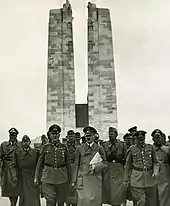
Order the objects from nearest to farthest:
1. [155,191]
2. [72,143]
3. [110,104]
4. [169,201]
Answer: [155,191] < [169,201] < [72,143] < [110,104]

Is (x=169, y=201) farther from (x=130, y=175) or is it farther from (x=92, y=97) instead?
(x=92, y=97)

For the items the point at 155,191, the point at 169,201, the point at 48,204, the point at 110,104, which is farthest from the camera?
the point at 110,104

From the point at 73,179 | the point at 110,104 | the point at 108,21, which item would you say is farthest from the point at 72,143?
the point at 108,21

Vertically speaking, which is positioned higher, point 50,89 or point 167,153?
point 50,89

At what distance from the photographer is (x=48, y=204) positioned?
8336 millimetres

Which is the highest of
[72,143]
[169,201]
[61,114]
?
[61,114]

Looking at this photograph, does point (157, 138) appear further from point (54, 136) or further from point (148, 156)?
point (54, 136)

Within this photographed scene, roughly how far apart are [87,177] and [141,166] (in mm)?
1045

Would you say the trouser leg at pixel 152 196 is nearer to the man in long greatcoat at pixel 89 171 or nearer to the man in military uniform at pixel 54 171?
the man in long greatcoat at pixel 89 171

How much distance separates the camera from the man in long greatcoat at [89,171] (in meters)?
8.55

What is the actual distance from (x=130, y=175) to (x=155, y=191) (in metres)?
0.71

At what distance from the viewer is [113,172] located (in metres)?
9.74

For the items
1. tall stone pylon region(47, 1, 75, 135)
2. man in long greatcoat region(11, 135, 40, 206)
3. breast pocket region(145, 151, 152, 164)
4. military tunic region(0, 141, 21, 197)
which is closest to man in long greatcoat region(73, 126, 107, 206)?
breast pocket region(145, 151, 152, 164)

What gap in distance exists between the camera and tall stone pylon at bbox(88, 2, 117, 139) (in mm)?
Result: 19531
